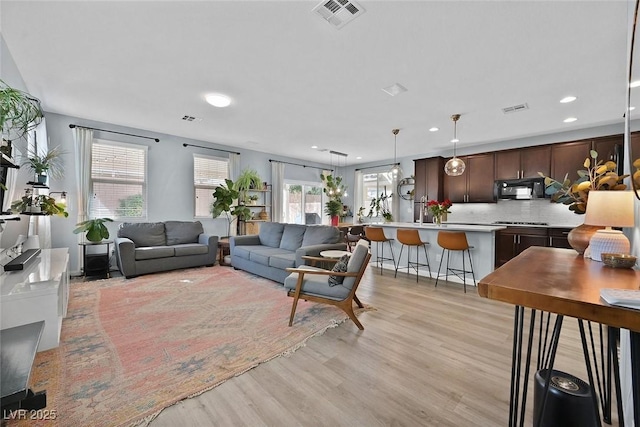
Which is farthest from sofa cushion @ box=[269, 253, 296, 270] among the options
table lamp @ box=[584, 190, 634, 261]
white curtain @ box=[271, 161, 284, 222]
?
white curtain @ box=[271, 161, 284, 222]

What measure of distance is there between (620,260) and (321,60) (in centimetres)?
278

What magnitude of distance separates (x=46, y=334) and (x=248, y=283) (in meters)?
2.33

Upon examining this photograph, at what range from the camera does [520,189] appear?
5.66 meters

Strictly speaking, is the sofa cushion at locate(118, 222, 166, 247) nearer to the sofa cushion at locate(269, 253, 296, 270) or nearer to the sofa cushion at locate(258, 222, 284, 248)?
the sofa cushion at locate(258, 222, 284, 248)

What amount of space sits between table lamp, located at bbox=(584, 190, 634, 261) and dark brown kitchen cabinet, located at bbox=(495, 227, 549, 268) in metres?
4.14

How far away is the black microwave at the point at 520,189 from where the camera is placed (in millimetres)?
5441

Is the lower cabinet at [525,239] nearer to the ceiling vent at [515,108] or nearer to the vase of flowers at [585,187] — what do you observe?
the ceiling vent at [515,108]

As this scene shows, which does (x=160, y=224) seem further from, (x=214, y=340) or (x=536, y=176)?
(x=536, y=176)

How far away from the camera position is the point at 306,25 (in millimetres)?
2303

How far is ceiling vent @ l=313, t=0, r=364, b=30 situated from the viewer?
80.8 inches

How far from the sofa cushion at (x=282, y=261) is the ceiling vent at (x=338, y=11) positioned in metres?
2.95

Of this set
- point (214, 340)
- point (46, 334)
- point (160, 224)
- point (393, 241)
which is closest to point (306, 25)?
point (214, 340)

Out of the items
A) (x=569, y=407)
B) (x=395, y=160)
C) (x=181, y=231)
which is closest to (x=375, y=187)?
(x=395, y=160)

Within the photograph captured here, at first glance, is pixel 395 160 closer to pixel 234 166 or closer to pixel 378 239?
pixel 378 239
